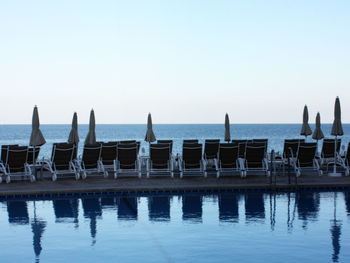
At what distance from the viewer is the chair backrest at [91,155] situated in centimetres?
1339

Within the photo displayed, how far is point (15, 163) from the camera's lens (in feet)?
42.1

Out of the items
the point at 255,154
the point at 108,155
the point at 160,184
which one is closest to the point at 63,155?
the point at 108,155

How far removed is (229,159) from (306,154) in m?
1.88

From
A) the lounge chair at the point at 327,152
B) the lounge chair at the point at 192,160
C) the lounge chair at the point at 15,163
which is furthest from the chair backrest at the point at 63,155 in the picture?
the lounge chair at the point at 327,152

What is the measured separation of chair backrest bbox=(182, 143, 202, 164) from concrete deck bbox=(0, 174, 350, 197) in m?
0.44

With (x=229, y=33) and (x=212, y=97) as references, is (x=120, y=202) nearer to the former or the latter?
(x=229, y=33)

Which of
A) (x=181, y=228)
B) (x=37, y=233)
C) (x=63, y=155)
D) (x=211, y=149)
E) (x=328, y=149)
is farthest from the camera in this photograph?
(x=328, y=149)

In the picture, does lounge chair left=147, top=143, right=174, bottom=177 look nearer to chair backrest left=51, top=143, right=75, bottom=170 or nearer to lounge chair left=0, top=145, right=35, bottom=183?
chair backrest left=51, top=143, right=75, bottom=170

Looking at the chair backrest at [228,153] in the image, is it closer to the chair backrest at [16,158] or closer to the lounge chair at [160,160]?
the lounge chair at [160,160]

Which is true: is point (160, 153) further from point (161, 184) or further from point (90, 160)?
point (90, 160)

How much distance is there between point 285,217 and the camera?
30.9ft

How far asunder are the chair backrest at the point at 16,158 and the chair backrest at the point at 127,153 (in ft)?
7.33

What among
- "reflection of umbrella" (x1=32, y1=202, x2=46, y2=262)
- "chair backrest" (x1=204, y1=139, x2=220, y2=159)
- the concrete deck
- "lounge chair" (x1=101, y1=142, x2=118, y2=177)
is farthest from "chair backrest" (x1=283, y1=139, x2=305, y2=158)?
"reflection of umbrella" (x1=32, y1=202, x2=46, y2=262)

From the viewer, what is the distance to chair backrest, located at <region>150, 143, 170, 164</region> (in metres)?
13.4
